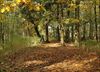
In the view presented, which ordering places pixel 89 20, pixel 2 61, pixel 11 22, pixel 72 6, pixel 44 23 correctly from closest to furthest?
pixel 2 61, pixel 72 6, pixel 44 23, pixel 11 22, pixel 89 20

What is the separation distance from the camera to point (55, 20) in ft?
96.9

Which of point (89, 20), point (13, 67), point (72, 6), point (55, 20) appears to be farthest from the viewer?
point (89, 20)

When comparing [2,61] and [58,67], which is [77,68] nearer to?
[58,67]

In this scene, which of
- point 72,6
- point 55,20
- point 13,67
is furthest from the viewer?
point 55,20

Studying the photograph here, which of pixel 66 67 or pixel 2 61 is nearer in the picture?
pixel 66 67

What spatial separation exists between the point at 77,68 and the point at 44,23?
22.4 meters

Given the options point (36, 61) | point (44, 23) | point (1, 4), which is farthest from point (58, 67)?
point (44, 23)

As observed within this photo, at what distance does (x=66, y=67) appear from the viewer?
1152cm

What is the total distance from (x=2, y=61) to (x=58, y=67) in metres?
5.30

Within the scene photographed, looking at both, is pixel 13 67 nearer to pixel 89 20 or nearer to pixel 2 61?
pixel 2 61

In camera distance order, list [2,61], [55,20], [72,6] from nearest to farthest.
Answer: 1. [2,61]
2. [72,6]
3. [55,20]

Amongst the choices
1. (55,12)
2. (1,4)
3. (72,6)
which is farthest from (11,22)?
(1,4)

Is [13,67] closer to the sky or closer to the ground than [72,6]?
closer to the ground

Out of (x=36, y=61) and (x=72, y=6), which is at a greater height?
(x=72, y=6)
